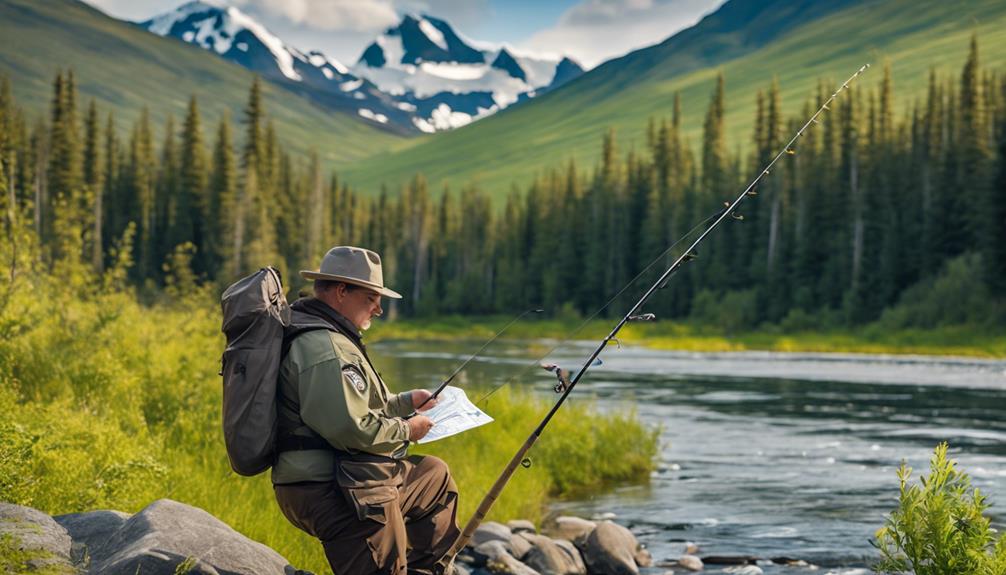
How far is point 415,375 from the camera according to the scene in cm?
3788

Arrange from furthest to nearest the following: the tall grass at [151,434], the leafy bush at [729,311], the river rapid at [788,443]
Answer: the leafy bush at [729,311] < the river rapid at [788,443] < the tall grass at [151,434]

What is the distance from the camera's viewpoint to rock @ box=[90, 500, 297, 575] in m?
6.37

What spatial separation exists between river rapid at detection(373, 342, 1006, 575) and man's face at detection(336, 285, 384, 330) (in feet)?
5.51

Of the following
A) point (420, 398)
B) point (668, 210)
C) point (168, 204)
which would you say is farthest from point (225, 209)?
point (420, 398)

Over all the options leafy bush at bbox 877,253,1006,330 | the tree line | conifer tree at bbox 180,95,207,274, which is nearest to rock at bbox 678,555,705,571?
the tree line

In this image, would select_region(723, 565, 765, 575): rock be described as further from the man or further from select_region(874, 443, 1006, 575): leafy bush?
the man

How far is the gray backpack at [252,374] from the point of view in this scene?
5746 millimetres

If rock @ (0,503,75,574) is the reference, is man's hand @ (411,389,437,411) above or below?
above

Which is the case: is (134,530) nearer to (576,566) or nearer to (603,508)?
(576,566)

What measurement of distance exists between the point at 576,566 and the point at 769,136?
A: 77518 mm

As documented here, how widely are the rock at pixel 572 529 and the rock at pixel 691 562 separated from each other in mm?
1024

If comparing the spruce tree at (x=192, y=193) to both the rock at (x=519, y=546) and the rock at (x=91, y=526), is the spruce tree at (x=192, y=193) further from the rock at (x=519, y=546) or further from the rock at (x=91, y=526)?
the rock at (x=91, y=526)

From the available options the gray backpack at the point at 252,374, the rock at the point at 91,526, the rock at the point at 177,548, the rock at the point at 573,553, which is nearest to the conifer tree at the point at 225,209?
the rock at the point at 573,553

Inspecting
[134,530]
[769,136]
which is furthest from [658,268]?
[134,530]
